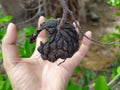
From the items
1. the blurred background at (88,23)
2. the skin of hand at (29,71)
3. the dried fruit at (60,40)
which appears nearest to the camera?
the dried fruit at (60,40)

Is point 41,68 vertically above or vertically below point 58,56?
below

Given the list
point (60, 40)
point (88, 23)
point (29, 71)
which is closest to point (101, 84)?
point (29, 71)

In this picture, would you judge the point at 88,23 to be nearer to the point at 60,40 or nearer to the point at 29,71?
the point at 29,71

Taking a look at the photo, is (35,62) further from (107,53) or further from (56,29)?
(107,53)

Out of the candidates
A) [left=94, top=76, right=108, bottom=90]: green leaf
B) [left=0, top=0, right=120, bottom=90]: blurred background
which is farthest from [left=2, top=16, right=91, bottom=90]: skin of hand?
[left=0, top=0, right=120, bottom=90]: blurred background

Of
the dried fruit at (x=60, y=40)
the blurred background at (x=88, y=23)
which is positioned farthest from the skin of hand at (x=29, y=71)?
the blurred background at (x=88, y=23)

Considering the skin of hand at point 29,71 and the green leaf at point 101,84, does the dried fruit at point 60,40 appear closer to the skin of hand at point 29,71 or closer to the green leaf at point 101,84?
the skin of hand at point 29,71

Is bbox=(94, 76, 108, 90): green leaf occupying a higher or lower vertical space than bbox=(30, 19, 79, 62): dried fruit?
lower

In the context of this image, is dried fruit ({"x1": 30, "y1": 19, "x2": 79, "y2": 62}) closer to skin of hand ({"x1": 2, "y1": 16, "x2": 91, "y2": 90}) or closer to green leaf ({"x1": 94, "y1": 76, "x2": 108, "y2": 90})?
skin of hand ({"x1": 2, "y1": 16, "x2": 91, "y2": 90})

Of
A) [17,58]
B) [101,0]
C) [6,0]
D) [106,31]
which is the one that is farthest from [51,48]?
[101,0]
